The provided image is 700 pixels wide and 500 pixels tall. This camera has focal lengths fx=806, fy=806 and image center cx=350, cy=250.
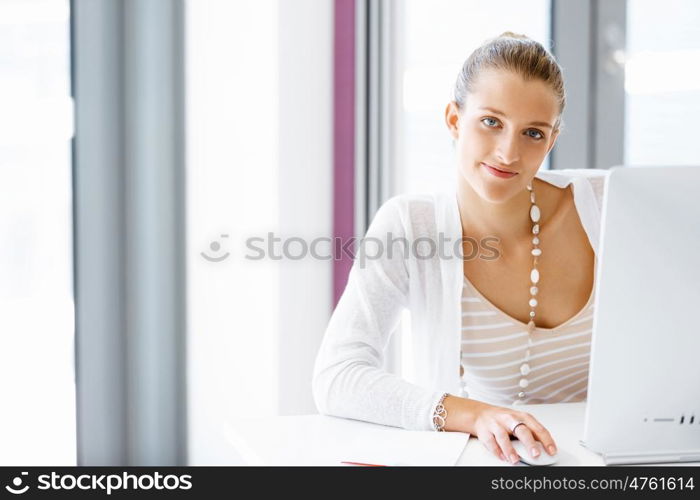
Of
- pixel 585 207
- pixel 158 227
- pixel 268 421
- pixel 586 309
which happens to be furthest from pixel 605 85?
pixel 268 421

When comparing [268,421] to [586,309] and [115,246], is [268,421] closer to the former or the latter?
[586,309]

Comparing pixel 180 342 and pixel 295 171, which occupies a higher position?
pixel 295 171

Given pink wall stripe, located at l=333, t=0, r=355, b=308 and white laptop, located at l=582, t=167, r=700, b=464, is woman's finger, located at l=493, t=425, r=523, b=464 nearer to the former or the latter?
white laptop, located at l=582, t=167, r=700, b=464

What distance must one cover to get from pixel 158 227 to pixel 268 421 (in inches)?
54.4

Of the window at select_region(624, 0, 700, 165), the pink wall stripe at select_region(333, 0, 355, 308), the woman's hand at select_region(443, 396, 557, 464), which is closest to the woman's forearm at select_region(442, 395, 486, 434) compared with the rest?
the woman's hand at select_region(443, 396, 557, 464)

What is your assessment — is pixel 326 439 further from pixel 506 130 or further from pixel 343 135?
pixel 343 135

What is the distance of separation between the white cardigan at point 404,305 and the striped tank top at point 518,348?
0.14 feet

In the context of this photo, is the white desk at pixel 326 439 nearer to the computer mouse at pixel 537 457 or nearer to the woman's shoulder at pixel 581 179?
the computer mouse at pixel 537 457

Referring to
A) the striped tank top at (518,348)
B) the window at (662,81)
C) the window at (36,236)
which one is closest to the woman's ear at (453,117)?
the striped tank top at (518,348)

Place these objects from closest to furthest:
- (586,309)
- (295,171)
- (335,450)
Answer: (335,450)
(586,309)
(295,171)

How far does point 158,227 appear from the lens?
2514 millimetres

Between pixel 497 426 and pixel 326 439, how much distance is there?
249mm

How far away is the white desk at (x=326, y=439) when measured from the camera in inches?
42.8

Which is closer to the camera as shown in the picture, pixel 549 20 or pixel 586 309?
pixel 586 309
